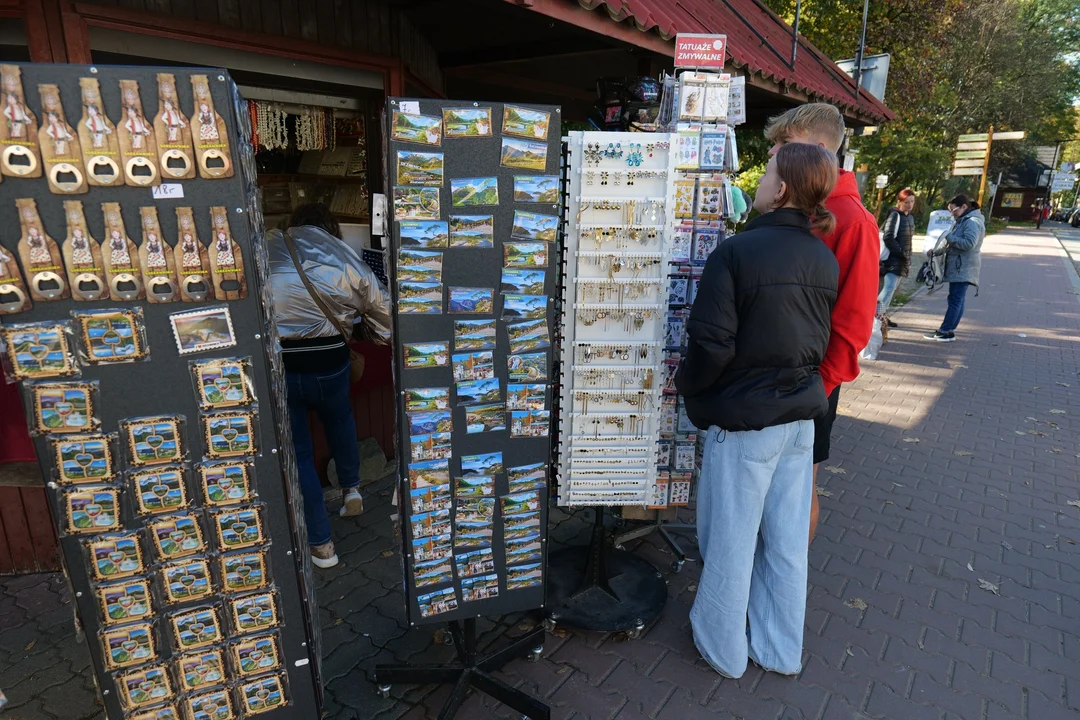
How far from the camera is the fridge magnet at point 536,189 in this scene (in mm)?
2230

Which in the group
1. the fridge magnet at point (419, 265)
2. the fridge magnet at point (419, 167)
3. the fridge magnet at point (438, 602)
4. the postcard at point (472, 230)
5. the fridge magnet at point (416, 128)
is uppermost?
the fridge magnet at point (416, 128)

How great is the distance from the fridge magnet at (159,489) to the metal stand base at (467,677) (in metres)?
1.19

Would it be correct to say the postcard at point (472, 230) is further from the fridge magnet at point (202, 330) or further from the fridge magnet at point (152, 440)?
the fridge magnet at point (152, 440)

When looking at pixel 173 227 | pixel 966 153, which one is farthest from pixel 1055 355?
pixel 966 153

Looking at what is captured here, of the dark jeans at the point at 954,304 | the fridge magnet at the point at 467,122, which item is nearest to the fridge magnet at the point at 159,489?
the fridge magnet at the point at 467,122

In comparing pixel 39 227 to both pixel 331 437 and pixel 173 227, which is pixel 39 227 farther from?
pixel 331 437

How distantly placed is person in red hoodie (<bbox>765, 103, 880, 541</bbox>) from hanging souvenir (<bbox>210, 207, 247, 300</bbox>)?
7.05 ft

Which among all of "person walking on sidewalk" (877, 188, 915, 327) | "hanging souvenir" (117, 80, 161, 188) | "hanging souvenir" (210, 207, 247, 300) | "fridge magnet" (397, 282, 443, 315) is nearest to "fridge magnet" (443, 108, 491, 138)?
"fridge magnet" (397, 282, 443, 315)

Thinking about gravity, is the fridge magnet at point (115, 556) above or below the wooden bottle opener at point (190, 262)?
below

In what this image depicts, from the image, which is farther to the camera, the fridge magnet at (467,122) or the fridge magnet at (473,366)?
the fridge magnet at (473,366)

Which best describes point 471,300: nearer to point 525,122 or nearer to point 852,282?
point 525,122

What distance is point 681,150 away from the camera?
296 cm

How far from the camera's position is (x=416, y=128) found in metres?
2.06

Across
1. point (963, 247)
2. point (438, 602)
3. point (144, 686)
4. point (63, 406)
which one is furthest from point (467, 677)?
point (963, 247)
